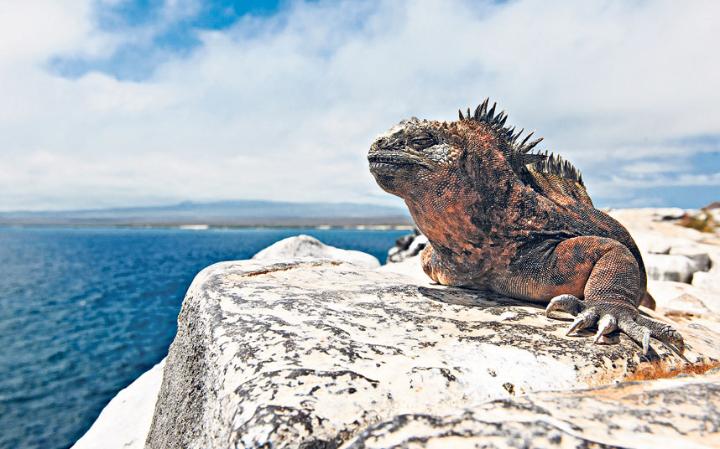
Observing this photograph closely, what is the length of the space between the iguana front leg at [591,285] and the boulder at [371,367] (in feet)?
0.53

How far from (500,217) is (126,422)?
6.93m

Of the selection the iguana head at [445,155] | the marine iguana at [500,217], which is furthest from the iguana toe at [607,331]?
the iguana head at [445,155]

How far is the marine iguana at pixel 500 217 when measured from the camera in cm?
455

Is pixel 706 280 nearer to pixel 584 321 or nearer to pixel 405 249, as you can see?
pixel 584 321

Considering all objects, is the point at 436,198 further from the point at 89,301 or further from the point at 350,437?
the point at 89,301

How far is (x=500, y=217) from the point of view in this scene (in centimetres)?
480

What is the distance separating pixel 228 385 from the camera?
2877 mm

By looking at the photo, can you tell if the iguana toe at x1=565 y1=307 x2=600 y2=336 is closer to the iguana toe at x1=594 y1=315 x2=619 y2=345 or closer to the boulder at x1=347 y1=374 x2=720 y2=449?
the iguana toe at x1=594 y1=315 x2=619 y2=345

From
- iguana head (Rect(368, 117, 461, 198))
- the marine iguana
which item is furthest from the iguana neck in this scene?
iguana head (Rect(368, 117, 461, 198))

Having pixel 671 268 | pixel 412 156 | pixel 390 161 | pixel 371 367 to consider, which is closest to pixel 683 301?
pixel 412 156

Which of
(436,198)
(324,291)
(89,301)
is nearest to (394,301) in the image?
(324,291)

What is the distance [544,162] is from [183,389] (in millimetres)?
5015

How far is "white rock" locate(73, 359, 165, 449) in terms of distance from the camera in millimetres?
6730

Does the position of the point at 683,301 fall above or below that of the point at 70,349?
above
